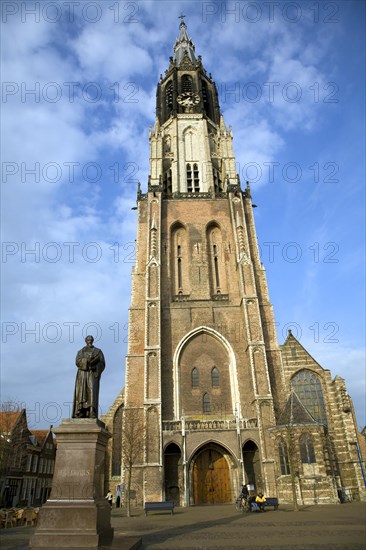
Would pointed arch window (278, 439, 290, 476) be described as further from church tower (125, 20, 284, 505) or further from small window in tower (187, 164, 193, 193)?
small window in tower (187, 164, 193, 193)

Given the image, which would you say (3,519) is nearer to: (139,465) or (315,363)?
(139,465)

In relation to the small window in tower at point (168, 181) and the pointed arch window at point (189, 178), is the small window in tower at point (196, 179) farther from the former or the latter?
the small window in tower at point (168, 181)

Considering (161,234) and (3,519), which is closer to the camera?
(3,519)

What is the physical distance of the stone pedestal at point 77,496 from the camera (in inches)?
282

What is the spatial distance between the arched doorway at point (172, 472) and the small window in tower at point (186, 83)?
35640 millimetres

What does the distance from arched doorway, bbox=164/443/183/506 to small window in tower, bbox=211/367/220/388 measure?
15.5 ft

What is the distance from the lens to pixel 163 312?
93.8 ft

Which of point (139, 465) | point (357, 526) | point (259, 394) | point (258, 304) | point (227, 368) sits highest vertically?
point (258, 304)

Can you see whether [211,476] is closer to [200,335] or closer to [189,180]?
[200,335]

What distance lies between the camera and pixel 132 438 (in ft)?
71.3

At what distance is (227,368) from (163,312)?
5.92 metres

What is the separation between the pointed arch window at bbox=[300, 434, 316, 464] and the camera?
22134mm

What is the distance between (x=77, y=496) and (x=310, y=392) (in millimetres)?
23201

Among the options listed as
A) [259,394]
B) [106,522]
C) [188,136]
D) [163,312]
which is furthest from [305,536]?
[188,136]
